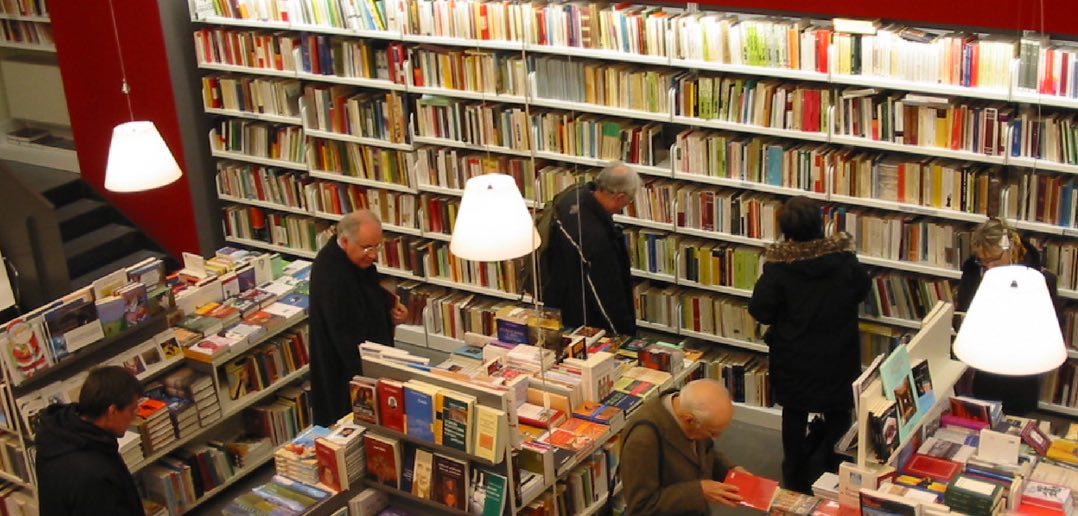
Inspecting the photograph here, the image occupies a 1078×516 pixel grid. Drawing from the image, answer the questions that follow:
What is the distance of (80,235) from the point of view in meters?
10.4

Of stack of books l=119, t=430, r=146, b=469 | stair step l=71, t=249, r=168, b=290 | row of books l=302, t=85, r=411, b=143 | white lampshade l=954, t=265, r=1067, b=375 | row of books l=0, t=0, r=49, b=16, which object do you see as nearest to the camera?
white lampshade l=954, t=265, r=1067, b=375

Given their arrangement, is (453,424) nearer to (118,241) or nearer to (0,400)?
(0,400)

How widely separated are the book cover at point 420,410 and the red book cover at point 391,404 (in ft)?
0.10

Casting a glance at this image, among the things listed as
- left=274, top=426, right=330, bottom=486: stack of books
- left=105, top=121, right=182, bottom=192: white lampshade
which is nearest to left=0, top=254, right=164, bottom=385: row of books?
left=105, top=121, right=182, bottom=192: white lampshade

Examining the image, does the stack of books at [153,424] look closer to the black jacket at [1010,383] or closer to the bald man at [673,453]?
the bald man at [673,453]

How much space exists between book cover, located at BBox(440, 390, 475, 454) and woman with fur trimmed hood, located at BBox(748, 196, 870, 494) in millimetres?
2042

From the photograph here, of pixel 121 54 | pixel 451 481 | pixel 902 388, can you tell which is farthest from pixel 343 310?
pixel 121 54

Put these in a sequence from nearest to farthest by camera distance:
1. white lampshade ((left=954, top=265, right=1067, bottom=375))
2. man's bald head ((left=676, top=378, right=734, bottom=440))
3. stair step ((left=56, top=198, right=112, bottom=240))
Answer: white lampshade ((left=954, top=265, right=1067, bottom=375))
man's bald head ((left=676, top=378, right=734, bottom=440))
stair step ((left=56, top=198, right=112, bottom=240))

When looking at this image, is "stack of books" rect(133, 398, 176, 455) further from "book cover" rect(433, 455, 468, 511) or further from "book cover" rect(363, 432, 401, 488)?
"book cover" rect(433, 455, 468, 511)

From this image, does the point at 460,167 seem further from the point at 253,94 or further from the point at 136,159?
the point at 136,159

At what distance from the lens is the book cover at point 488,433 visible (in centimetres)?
523

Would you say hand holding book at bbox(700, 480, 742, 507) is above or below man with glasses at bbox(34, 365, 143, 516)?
below

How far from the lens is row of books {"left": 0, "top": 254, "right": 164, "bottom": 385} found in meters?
6.57

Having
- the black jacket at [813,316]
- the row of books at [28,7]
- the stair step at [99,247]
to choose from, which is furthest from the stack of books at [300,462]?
the row of books at [28,7]
